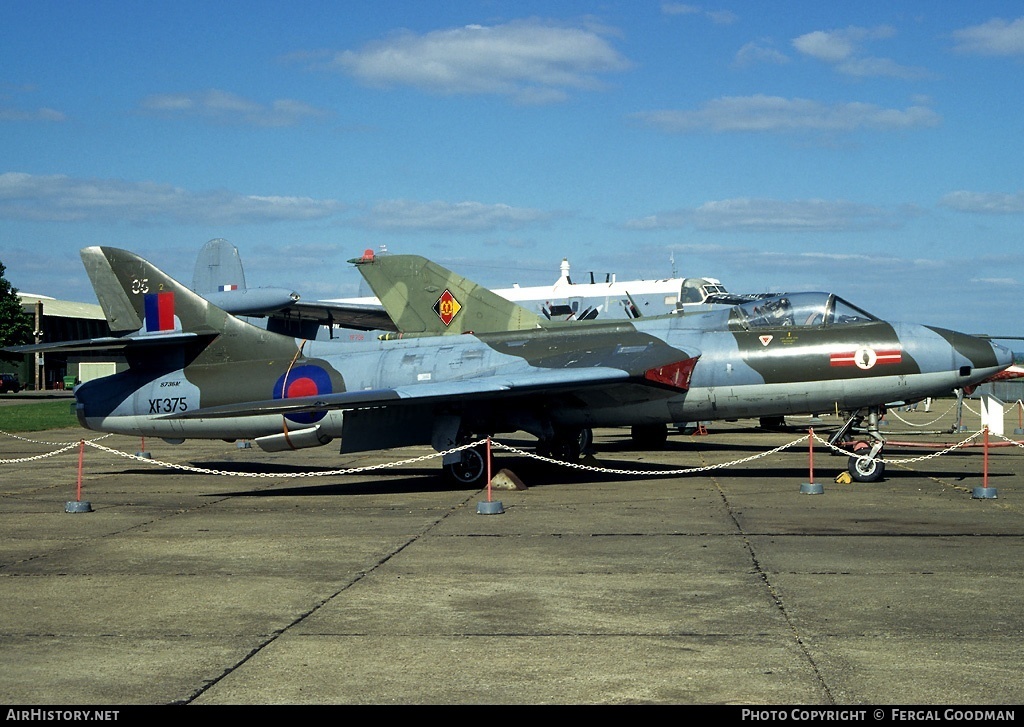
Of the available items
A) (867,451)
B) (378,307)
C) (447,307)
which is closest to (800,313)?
(867,451)

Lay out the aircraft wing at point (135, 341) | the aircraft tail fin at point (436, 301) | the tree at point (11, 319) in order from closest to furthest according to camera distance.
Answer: the aircraft wing at point (135, 341)
the aircraft tail fin at point (436, 301)
the tree at point (11, 319)

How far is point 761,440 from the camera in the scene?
25.4 m

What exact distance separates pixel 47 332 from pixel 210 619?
9728 centimetres


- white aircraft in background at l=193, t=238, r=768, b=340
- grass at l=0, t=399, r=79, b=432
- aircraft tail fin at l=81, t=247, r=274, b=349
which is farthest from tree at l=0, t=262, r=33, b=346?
aircraft tail fin at l=81, t=247, r=274, b=349

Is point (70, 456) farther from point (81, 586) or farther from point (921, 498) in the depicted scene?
point (921, 498)

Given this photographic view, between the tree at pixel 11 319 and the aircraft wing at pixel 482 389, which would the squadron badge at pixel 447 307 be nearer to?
the aircraft wing at pixel 482 389

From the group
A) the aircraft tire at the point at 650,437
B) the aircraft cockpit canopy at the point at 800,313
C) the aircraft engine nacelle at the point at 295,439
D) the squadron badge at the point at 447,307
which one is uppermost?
the squadron badge at the point at 447,307

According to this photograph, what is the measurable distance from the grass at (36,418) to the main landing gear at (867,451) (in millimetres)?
21435

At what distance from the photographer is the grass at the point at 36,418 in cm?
3398

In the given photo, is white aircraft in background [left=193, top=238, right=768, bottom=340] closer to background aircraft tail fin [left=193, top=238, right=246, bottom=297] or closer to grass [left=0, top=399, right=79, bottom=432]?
background aircraft tail fin [left=193, top=238, right=246, bottom=297]

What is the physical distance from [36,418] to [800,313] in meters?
31.4

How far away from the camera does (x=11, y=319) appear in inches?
3120

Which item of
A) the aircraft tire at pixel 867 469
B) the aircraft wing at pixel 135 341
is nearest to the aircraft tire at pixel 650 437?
the aircraft tire at pixel 867 469
